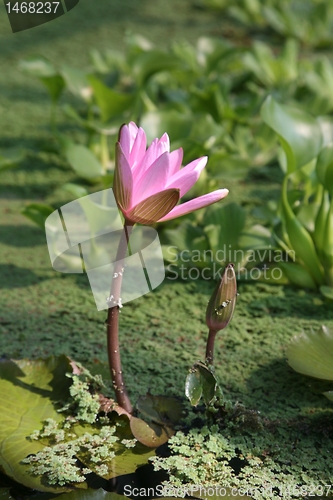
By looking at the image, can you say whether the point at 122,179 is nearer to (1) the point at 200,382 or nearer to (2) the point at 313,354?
(1) the point at 200,382

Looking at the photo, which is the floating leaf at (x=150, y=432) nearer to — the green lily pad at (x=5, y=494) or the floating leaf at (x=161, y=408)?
the floating leaf at (x=161, y=408)

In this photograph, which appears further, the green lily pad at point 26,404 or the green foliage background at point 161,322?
the green foliage background at point 161,322

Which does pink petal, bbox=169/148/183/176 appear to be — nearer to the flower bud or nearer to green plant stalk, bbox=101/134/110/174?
the flower bud

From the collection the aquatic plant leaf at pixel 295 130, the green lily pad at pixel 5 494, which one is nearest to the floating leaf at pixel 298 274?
the aquatic plant leaf at pixel 295 130

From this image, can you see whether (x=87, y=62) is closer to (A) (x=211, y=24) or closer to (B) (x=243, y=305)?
(A) (x=211, y=24)

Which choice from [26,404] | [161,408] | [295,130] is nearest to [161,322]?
[161,408]

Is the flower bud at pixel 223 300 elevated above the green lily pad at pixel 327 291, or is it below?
above

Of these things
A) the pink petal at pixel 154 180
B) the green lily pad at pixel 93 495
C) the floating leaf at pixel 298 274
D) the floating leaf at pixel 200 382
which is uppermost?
the pink petal at pixel 154 180
